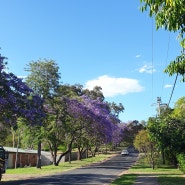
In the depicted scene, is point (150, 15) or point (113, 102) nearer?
point (150, 15)

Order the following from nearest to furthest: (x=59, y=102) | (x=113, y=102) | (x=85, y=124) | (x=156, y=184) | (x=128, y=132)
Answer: (x=156, y=184), (x=59, y=102), (x=85, y=124), (x=113, y=102), (x=128, y=132)

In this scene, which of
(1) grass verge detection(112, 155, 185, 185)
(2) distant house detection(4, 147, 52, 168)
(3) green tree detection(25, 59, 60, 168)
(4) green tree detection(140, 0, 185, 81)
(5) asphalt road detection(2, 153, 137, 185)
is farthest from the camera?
(2) distant house detection(4, 147, 52, 168)

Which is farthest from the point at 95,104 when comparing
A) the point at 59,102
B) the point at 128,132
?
the point at 128,132

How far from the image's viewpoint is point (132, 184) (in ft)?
73.5

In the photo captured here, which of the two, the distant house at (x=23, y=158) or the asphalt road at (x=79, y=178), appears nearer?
the asphalt road at (x=79, y=178)

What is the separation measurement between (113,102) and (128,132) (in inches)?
466

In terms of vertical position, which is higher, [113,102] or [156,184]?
[113,102]

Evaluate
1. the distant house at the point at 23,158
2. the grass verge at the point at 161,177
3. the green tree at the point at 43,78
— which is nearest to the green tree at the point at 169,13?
the grass verge at the point at 161,177

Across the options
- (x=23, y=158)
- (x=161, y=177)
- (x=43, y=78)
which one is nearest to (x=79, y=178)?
(x=161, y=177)

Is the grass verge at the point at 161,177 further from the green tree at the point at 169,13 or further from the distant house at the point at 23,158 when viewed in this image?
the distant house at the point at 23,158

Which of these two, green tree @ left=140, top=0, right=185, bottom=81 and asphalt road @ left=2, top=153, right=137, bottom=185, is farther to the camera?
asphalt road @ left=2, top=153, right=137, bottom=185

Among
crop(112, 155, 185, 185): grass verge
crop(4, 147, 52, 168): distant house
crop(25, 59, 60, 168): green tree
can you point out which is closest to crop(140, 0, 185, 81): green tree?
crop(112, 155, 185, 185): grass verge

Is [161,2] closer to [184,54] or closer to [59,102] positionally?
[184,54]

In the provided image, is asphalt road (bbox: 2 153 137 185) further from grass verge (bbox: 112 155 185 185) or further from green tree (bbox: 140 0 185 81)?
green tree (bbox: 140 0 185 81)
